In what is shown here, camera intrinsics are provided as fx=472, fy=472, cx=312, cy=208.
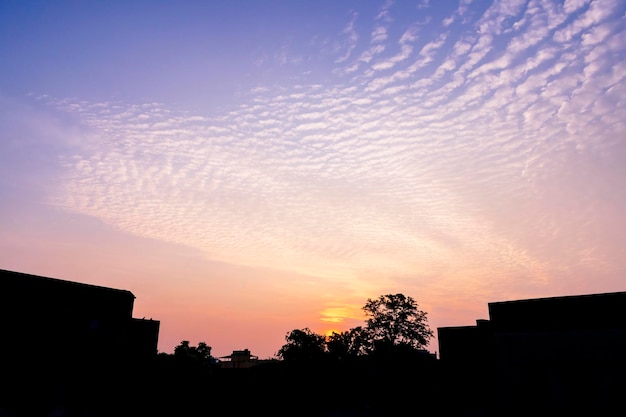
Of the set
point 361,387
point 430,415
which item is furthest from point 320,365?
point 430,415

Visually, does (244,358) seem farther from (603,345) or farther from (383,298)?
(603,345)

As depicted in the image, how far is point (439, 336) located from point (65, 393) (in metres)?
33.0

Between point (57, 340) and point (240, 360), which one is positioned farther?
point (240, 360)

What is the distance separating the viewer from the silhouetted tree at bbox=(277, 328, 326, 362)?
77.5 metres

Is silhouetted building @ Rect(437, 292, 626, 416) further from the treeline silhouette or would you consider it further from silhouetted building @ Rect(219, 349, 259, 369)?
silhouetted building @ Rect(219, 349, 259, 369)

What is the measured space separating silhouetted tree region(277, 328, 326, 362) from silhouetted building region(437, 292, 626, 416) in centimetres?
5175

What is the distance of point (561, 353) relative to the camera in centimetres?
2600

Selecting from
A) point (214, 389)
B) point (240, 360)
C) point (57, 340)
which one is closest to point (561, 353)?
point (214, 389)

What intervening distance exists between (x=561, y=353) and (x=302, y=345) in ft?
192

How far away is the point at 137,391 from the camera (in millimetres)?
29250

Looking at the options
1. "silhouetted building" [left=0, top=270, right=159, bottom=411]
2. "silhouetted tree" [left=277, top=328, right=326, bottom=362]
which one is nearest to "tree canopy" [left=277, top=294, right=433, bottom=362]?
"silhouetted tree" [left=277, top=328, right=326, bottom=362]

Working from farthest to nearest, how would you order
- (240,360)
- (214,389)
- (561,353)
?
(240,360), (214,389), (561,353)

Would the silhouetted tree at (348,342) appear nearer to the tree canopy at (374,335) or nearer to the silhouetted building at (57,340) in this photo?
the tree canopy at (374,335)

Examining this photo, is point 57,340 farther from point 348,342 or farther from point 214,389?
point 348,342
